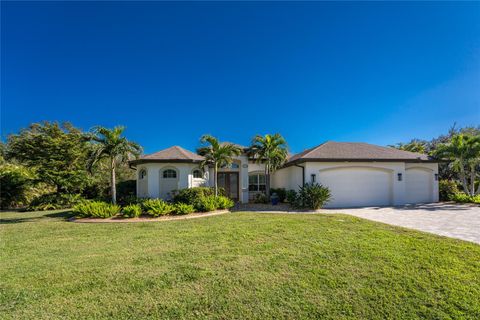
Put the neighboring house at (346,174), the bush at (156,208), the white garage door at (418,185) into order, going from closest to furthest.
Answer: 1. the bush at (156,208)
2. the neighboring house at (346,174)
3. the white garage door at (418,185)

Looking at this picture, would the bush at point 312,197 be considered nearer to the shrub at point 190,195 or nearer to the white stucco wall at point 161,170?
the shrub at point 190,195

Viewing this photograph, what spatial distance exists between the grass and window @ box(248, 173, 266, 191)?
12220 mm

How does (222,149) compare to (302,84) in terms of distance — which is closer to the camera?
(222,149)

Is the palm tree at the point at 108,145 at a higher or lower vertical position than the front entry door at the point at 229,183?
higher

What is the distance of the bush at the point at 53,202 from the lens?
54.5 feet

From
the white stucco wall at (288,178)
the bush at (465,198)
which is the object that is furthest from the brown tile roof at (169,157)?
the bush at (465,198)

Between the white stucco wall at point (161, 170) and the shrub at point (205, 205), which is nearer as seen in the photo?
the shrub at point (205, 205)

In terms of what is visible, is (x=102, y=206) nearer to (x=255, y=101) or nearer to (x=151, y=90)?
(x=151, y=90)

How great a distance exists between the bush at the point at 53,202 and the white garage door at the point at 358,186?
19.1m

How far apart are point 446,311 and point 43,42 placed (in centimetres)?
1725

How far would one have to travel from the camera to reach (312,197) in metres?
13.6

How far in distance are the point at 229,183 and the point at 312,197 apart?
7.90 metres

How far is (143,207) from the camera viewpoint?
12188 mm

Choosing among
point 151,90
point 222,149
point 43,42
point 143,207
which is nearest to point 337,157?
point 222,149
